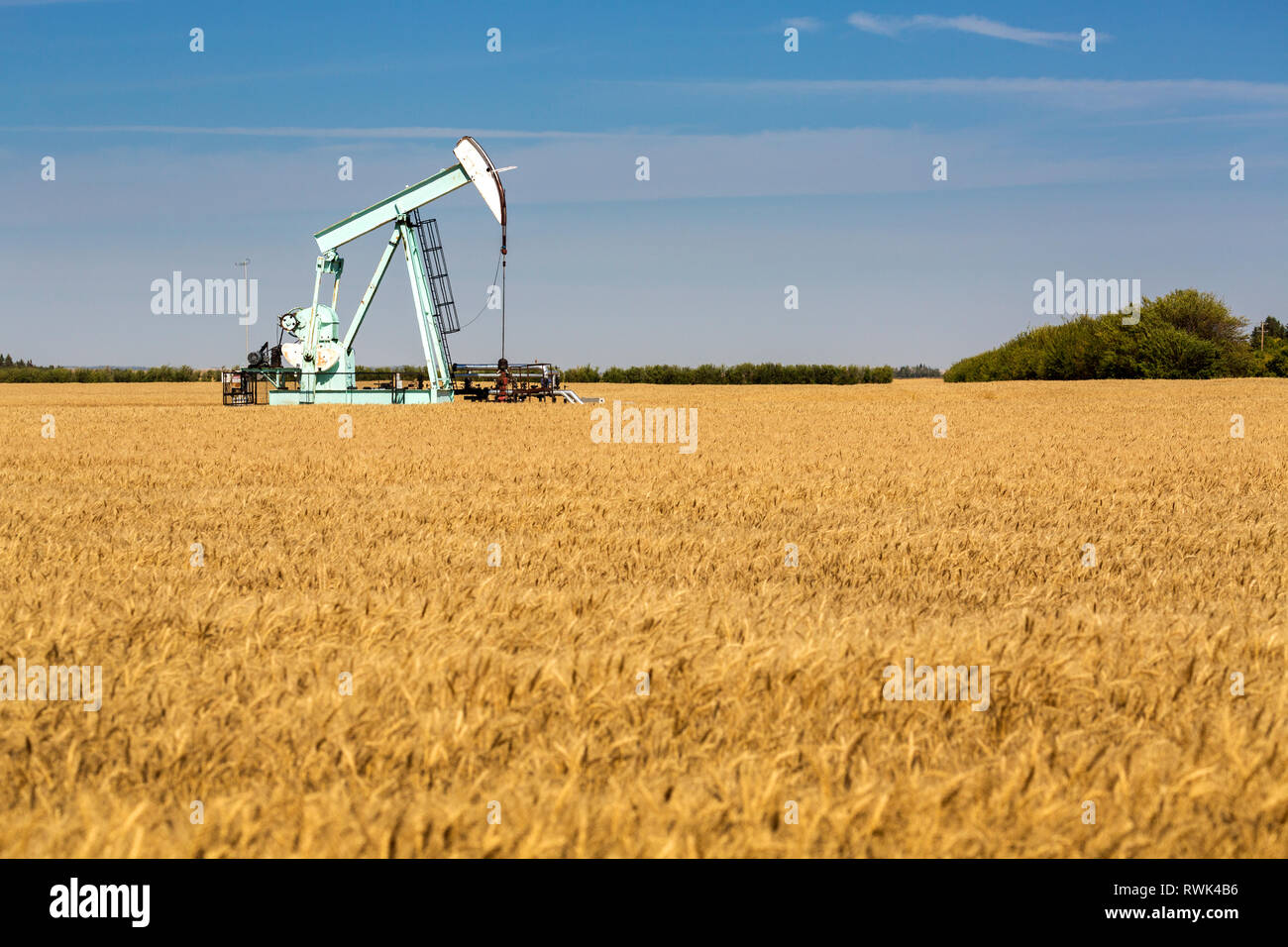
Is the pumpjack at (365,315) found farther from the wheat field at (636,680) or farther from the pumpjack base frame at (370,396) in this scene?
the wheat field at (636,680)

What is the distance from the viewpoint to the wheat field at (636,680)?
2672 mm

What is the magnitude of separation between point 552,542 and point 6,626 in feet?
12.2

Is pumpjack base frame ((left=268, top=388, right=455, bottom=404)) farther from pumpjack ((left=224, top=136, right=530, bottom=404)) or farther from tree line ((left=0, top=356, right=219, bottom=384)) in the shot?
tree line ((left=0, top=356, right=219, bottom=384))

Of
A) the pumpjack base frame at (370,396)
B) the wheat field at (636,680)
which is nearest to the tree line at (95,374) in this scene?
the pumpjack base frame at (370,396)

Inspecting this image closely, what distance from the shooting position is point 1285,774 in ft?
10.0

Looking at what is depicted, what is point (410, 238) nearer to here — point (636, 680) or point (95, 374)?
point (636, 680)

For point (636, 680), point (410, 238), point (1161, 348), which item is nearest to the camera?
point (636, 680)

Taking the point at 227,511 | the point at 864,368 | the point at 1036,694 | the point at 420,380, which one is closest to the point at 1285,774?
the point at 1036,694

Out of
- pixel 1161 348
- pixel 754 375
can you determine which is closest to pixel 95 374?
pixel 754 375

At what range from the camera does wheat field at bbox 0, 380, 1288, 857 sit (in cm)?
267

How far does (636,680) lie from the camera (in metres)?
3.77

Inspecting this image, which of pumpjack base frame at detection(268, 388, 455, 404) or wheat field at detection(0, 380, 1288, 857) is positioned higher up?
pumpjack base frame at detection(268, 388, 455, 404)

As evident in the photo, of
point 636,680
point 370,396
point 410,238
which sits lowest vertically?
point 636,680

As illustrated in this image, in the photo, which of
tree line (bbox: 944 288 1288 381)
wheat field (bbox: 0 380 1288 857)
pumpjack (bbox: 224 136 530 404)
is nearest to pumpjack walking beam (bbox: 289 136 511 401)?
pumpjack (bbox: 224 136 530 404)
